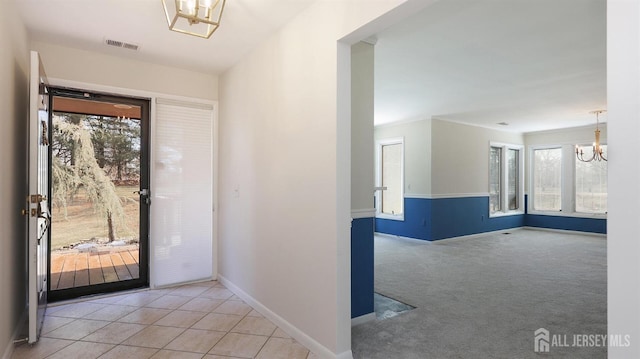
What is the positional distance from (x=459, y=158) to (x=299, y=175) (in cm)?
544

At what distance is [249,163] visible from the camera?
3.28 m

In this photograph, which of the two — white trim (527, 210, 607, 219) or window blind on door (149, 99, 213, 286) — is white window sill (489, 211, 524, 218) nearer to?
white trim (527, 210, 607, 219)

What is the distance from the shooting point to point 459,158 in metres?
6.99

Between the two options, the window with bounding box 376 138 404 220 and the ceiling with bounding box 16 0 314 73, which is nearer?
the ceiling with bounding box 16 0 314 73

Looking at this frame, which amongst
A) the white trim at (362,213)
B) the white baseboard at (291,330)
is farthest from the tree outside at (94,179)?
the white trim at (362,213)

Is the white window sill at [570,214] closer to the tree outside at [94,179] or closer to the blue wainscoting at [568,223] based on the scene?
the blue wainscoting at [568,223]

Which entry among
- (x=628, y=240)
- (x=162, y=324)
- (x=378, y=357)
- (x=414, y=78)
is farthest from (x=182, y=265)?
(x=628, y=240)

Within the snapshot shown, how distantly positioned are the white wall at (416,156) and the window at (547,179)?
3.84m

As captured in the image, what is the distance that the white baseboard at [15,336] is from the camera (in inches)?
86.1

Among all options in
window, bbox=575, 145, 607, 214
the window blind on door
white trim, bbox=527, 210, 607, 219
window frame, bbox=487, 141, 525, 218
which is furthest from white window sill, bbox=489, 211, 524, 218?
the window blind on door

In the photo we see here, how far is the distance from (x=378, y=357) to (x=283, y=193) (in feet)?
4.54

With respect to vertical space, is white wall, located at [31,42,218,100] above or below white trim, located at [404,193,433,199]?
above

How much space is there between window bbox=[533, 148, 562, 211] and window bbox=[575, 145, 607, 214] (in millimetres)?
375

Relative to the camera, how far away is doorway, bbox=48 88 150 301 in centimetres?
338
